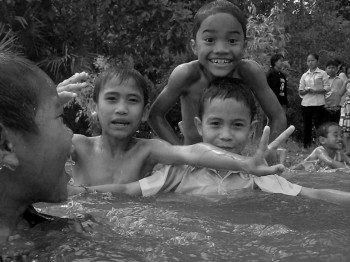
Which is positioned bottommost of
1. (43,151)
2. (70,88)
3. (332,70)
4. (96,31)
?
(43,151)

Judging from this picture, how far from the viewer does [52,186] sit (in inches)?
76.1

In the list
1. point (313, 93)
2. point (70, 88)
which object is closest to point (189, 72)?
point (70, 88)

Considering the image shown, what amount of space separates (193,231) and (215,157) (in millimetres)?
695

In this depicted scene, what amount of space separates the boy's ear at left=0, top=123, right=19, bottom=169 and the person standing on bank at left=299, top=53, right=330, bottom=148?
8.84 m

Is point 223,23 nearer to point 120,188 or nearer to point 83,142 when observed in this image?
point 83,142

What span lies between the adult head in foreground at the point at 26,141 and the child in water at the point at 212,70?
2.53m

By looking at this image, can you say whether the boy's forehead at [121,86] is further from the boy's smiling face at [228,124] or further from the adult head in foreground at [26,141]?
the adult head in foreground at [26,141]

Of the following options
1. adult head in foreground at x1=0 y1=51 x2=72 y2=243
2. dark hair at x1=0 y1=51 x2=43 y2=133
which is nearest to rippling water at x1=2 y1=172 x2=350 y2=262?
adult head in foreground at x1=0 y1=51 x2=72 y2=243

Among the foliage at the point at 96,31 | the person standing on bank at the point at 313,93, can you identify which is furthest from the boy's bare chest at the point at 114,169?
the person standing on bank at the point at 313,93

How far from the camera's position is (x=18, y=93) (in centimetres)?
174

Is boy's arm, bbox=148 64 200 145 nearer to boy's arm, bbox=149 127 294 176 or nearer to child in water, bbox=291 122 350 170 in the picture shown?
boy's arm, bbox=149 127 294 176

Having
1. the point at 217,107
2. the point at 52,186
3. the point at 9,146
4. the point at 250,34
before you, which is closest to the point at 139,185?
the point at 217,107

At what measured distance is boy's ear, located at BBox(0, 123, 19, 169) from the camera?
5.61ft

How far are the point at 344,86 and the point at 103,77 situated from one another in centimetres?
672
